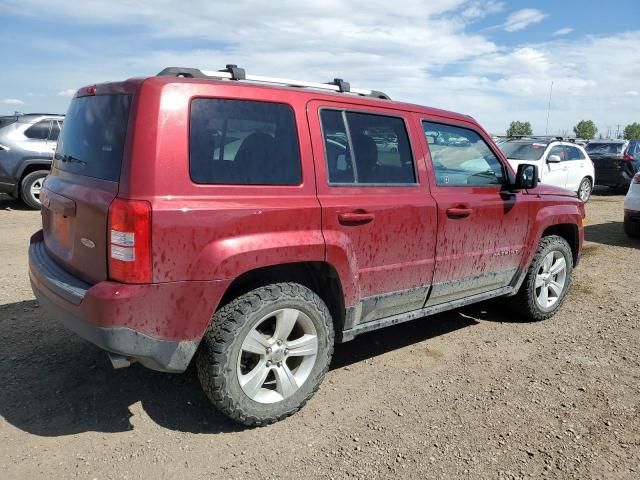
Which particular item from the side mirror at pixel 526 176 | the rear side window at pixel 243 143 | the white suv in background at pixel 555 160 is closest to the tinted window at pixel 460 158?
Answer: the side mirror at pixel 526 176

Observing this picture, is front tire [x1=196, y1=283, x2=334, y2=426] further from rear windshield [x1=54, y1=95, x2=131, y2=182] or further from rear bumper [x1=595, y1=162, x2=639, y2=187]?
rear bumper [x1=595, y1=162, x2=639, y2=187]

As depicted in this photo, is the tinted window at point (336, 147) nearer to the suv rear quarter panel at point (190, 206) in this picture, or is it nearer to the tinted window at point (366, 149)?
the tinted window at point (366, 149)

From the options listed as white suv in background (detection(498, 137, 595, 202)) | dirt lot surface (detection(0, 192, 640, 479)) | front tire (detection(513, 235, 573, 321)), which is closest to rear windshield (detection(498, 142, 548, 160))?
white suv in background (detection(498, 137, 595, 202))

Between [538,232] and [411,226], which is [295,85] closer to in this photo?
[411,226]

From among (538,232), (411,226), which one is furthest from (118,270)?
(538,232)

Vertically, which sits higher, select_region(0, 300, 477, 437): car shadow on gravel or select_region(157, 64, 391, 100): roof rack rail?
select_region(157, 64, 391, 100): roof rack rail

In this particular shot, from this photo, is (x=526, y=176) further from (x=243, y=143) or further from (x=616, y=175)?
(x=616, y=175)

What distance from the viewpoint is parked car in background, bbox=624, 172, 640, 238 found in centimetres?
832

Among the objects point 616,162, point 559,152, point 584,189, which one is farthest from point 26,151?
point 616,162

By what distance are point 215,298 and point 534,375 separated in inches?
95.4

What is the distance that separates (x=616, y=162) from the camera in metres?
15.2

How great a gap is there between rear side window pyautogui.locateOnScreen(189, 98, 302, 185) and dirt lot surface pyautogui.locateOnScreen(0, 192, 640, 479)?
1.43 meters

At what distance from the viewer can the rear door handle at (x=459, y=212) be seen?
12.3 ft

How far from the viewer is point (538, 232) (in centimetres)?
455
